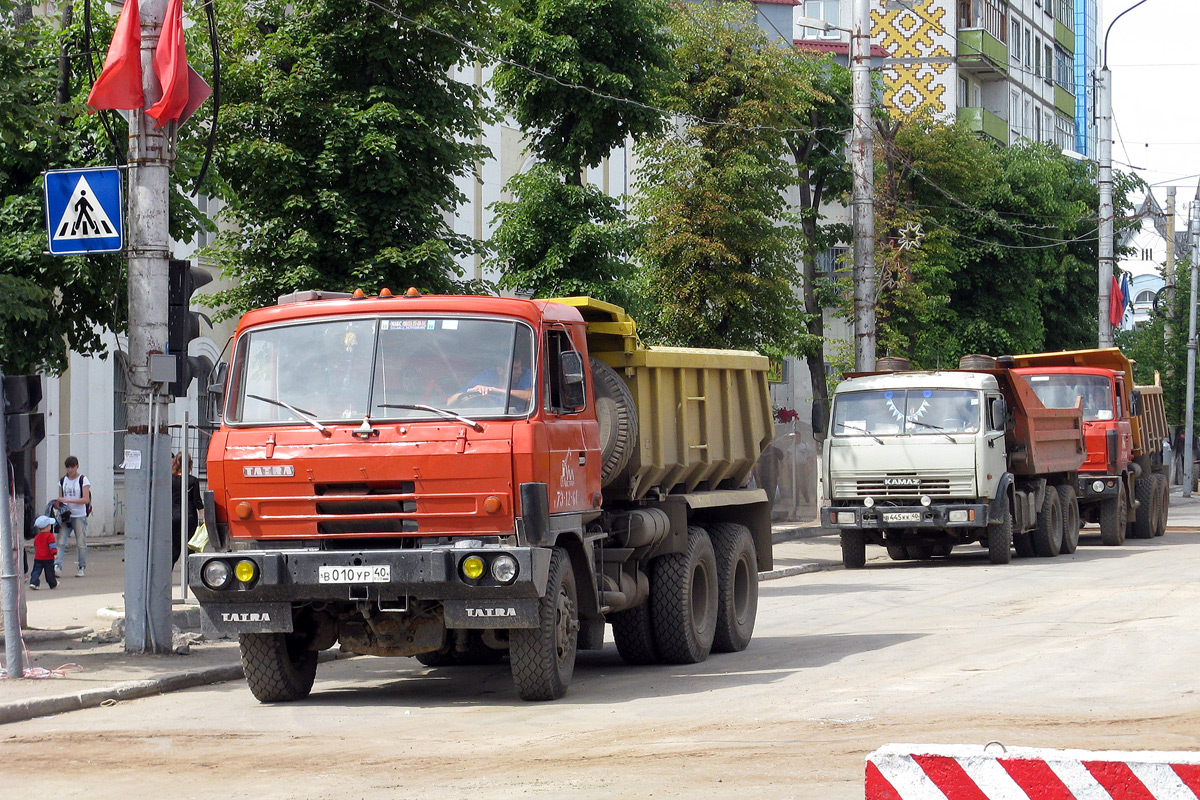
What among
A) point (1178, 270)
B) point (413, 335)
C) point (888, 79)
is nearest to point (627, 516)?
point (413, 335)

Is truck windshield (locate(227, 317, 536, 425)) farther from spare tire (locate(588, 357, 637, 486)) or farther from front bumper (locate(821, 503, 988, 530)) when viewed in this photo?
front bumper (locate(821, 503, 988, 530))

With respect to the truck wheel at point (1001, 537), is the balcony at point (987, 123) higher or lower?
higher

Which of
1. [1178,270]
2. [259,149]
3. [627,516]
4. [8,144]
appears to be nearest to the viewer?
[627,516]

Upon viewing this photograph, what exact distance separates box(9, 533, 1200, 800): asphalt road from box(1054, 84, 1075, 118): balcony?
2382 inches

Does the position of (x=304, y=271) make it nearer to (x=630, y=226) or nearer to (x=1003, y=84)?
(x=630, y=226)

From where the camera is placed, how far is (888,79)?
57031mm

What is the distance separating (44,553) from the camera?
18.2m

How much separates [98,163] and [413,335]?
20.1ft

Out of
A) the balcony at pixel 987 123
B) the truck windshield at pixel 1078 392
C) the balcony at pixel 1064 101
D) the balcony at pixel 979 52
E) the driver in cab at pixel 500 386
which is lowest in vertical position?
the driver in cab at pixel 500 386

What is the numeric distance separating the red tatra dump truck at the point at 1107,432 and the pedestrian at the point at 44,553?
48.3 feet

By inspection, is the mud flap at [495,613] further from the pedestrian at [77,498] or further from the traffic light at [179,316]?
the pedestrian at [77,498]

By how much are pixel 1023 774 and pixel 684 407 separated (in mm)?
8641

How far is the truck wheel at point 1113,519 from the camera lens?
88.0ft

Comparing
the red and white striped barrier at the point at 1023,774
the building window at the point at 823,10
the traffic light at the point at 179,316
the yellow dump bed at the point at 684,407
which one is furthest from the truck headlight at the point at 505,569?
the building window at the point at 823,10
